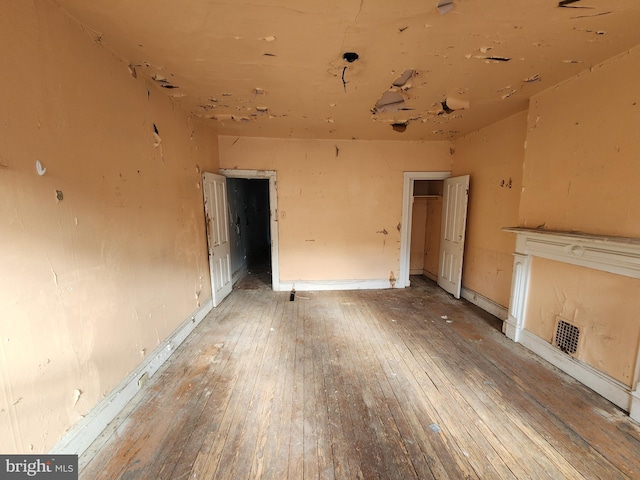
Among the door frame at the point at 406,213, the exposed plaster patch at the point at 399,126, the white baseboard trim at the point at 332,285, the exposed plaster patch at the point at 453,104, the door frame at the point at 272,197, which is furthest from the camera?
the white baseboard trim at the point at 332,285

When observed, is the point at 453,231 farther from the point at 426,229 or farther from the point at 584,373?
the point at 584,373

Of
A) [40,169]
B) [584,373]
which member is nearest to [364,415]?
[584,373]

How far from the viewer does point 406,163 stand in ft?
13.6

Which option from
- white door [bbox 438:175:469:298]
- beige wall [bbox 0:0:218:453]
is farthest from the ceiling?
white door [bbox 438:175:469:298]

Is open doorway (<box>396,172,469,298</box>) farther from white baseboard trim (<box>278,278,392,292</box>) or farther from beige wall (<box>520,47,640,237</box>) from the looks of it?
beige wall (<box>520,47,640,237</box>)

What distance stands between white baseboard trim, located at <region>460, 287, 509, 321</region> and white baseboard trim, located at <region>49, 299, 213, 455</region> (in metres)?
3.68

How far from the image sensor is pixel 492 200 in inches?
130

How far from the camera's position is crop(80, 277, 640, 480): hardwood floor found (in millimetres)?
1391

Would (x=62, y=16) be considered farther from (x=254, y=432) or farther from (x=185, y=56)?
(x=254, y=432)

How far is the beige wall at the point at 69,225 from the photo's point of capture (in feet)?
3.73

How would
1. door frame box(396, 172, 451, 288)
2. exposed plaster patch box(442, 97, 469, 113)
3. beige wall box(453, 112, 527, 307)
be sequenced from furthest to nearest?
door frame box(396, 172, 451, 288)
beige wall box(453, 112, 527, 307)
exposed plaster patch box(442, 97, 469, 113)

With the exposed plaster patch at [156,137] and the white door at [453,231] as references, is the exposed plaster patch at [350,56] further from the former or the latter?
the white door at [453,231]

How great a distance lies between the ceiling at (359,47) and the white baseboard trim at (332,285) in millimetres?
2679

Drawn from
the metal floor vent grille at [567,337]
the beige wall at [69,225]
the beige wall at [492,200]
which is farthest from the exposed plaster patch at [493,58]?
the beige wall at [69,225]
